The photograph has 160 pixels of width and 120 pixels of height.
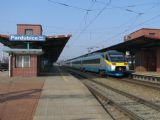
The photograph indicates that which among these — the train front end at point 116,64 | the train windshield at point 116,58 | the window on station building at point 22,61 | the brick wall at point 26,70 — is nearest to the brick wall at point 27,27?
the window on station building at point 22,61

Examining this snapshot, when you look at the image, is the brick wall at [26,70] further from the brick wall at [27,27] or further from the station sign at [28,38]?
the brick wall at [27,27]

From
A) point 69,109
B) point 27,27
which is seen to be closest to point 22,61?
point 27,27

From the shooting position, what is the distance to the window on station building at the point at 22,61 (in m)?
33.2

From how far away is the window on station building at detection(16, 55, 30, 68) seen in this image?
3322 cm

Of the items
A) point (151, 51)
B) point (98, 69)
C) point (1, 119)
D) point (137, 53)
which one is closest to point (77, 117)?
point (1, 119)

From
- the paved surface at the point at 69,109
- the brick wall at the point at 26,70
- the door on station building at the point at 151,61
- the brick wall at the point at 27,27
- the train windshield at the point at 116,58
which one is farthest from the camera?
the door on station building at the point at 151,61

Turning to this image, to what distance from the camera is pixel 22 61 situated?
33375 millimetres

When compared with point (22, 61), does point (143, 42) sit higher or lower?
higher

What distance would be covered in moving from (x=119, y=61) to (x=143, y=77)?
109 inches

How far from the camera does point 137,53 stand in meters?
54.8

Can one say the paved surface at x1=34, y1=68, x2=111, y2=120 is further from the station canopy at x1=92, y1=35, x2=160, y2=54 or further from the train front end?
the station canopy at x1=92, y1=35, x2=160, y2=54

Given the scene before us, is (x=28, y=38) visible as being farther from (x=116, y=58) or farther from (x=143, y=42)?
(x=143, y=42)

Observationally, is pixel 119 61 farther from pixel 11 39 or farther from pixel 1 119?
pixel 1 119

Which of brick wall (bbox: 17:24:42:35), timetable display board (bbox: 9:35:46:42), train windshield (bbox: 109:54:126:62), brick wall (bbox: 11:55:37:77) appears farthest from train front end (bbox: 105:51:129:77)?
brick wall (bbox: 17:24:42:35)
